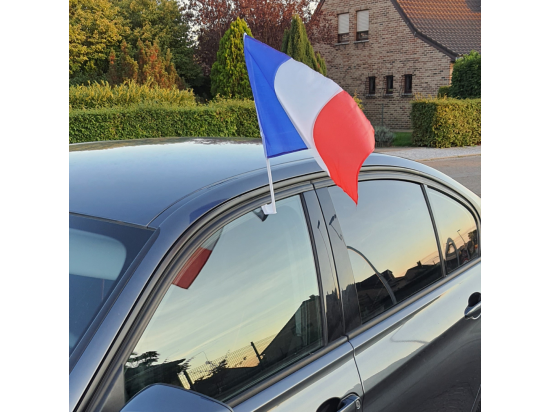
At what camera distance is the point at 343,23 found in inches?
1190

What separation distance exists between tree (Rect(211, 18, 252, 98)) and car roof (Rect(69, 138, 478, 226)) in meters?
20.4

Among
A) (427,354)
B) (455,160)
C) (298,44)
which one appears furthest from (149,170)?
(298,44)

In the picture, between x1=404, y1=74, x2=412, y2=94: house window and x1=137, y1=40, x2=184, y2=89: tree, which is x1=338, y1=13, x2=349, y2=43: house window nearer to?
x1=404, y1=74, x2=412, y2=94: house window

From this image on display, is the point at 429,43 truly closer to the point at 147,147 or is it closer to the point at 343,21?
the point at 343,21

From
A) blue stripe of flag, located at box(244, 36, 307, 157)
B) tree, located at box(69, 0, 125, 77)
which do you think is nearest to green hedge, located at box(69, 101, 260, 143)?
blue stripe of flag, located at box(244, 36, 307, 157)

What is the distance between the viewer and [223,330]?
153 centimetres

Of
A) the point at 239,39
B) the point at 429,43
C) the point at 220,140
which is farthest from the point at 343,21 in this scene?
the point at 220,140

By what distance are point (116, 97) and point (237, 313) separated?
1393 cm

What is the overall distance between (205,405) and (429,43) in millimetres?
28378

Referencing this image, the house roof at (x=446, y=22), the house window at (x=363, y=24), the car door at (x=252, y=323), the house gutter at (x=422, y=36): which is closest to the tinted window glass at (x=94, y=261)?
the car door at (x=252, y=323)

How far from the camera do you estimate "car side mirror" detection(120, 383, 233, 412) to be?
3.79ft

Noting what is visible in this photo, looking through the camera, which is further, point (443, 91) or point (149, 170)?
point (443, 91)

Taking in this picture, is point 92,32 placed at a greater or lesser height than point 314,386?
greater

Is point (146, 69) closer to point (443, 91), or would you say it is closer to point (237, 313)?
point (443, 91)
